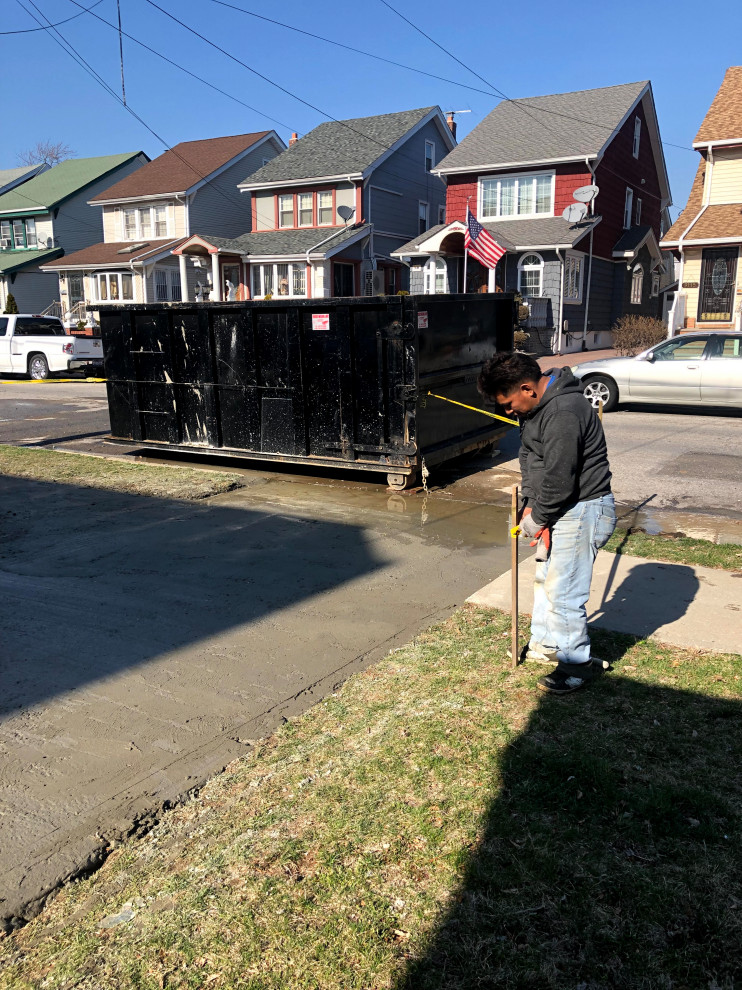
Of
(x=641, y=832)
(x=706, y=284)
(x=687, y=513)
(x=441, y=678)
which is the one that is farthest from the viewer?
(x=706, y=284)

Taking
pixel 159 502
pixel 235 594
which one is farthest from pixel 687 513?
pixel 159 502

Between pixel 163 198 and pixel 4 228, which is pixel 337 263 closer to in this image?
pixel 163 198

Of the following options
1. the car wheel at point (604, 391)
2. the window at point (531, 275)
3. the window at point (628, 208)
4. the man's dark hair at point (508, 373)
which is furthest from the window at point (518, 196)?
the man's dark hair at point (508, 373)

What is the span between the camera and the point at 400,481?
870 centimetres

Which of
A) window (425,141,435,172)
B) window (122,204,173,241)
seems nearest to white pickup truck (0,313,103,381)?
window (122,204,173,241)

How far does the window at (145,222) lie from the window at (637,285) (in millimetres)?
20713

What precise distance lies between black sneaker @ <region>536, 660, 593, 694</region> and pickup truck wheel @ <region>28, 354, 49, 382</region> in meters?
22.4

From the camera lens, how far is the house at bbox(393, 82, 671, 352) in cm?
2700

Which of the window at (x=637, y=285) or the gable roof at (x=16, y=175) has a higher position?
the gable roof at (x=16, y=175)

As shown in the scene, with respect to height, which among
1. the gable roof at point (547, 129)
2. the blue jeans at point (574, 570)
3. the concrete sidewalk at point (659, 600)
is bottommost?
the concrete sidewalk at point (659, 600)

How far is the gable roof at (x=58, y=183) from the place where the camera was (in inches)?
1668

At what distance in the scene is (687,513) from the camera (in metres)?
7.85

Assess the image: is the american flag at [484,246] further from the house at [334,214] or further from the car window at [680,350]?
the house at [334,214]

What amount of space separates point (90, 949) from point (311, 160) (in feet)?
116
